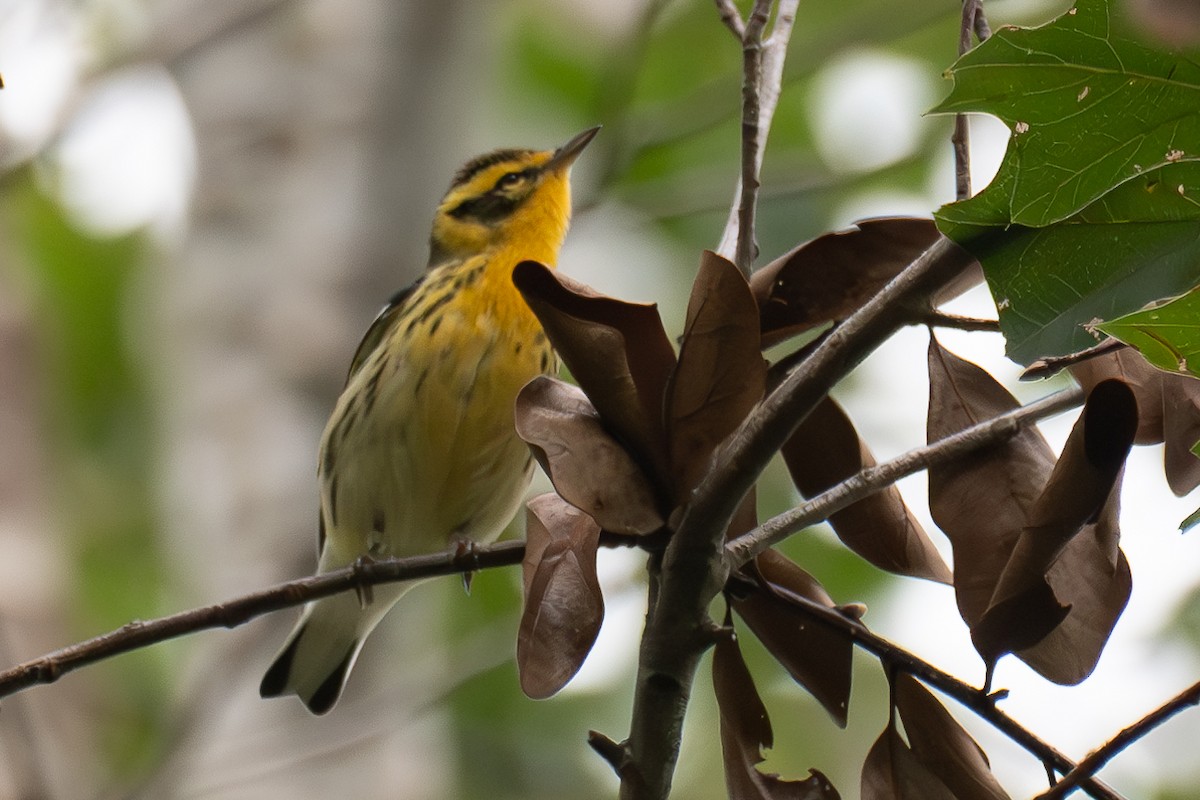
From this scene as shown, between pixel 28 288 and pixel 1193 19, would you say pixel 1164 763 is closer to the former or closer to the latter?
pixel 1193 19

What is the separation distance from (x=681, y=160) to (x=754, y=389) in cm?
531

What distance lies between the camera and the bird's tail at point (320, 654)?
396cm

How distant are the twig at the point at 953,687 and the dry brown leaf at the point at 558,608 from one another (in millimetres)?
241

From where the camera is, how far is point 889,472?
1.56m

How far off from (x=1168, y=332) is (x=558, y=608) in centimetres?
74

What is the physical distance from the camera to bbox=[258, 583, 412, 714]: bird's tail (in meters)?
3.96

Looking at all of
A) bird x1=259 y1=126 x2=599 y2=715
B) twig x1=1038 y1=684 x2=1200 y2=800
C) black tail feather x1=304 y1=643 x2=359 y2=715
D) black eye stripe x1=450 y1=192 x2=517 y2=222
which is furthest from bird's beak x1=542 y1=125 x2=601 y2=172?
twig x1=1038 y1=684 x2=1200 y2=800

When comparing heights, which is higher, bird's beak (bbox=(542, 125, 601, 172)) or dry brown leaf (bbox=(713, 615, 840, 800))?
bird's beak (bbox=(542, 125, 601, 172))

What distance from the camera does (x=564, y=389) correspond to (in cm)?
167

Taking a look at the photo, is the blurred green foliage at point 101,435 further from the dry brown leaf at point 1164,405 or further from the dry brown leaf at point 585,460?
the dry brown leaf at point 1164,405

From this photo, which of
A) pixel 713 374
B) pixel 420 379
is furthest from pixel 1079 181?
pixel 420 379

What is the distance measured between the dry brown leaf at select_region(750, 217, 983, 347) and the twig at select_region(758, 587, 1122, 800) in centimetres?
34

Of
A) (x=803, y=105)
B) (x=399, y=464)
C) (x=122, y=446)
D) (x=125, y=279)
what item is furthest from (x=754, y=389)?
(x=122, y=446)

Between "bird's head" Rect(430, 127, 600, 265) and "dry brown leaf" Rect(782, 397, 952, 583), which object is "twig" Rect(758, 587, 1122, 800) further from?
"bird's head" Rect(430, 127, 600, 265)
